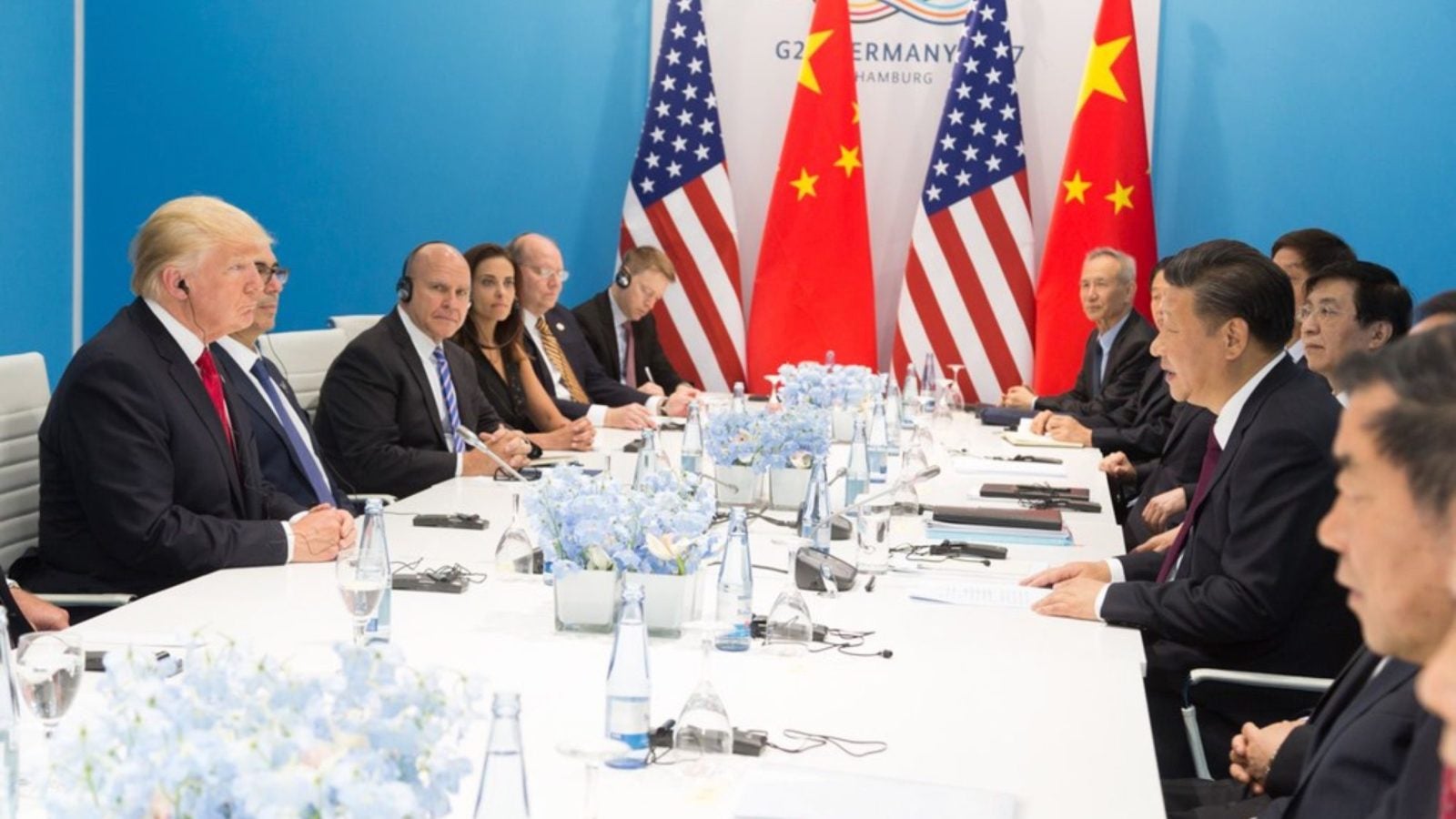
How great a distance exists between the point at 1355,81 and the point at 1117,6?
1121 millimetres

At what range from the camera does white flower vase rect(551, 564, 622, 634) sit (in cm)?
272

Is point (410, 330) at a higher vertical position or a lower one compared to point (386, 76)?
lower

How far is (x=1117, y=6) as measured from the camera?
7.30 metres

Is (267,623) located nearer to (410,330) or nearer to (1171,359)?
(1171,359)

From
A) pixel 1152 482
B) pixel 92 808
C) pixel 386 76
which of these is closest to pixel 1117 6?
pixel 1152 482

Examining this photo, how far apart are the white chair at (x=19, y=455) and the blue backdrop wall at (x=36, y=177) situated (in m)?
3.52

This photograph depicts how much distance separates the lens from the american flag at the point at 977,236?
7508 millimetres

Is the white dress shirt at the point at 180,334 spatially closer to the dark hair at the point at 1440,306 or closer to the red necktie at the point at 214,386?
the red necktie at the point at 214,386

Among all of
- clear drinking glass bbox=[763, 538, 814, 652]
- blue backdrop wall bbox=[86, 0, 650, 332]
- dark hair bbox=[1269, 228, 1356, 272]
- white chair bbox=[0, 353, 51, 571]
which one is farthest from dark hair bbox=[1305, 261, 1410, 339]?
blue backdrop wall bbox=[86, 0, 650, 332]

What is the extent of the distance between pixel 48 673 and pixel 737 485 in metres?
2.45

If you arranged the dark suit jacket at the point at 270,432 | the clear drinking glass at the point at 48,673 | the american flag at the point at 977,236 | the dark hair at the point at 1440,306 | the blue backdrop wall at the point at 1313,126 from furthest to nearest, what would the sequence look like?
1. the american flag at the point at 977,236
2. the blue backdrop wall at the point at 1313,126
3. the dark suit jacket at the point at 270,432
4. the dark hair at the point at 1440,306
5. the clear drinking glass at the point at 48,673

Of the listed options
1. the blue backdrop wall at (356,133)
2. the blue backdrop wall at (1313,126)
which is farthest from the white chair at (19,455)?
the blue backdrop wall at (1313,126)

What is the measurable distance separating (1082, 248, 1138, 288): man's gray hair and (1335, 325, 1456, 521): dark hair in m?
5.54

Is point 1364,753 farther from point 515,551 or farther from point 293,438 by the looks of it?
point 293,438
